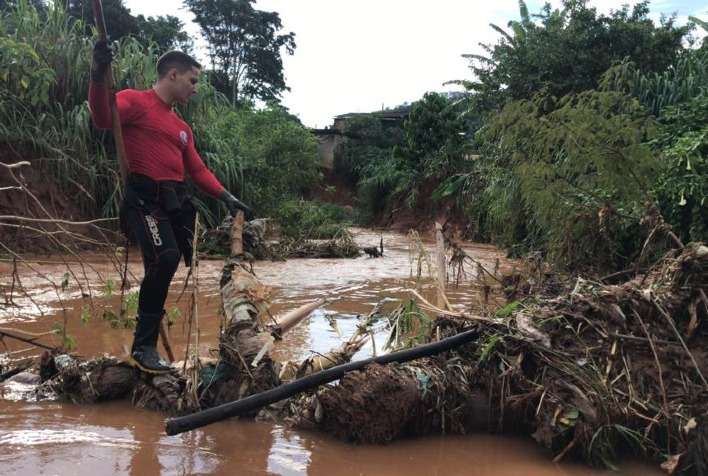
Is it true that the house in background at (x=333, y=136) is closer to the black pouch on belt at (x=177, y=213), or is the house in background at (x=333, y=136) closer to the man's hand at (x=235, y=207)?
the man's hand at (x=235, y=207)

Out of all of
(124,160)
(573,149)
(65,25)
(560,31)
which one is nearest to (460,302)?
(573,149)

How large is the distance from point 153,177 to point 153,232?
0.97 ft

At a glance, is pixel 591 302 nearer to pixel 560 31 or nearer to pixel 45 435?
pixel 45 435

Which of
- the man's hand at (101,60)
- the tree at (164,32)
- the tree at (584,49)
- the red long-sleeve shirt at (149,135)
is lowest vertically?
the red long-sleeve shirt at (149,135)

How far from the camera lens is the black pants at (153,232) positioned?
9.78ft

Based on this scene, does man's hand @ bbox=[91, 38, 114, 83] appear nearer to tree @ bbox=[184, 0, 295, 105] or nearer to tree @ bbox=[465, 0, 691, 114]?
tree @ bbox=[465, 0, 691, 114]

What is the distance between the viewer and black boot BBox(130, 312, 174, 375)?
2975 mm

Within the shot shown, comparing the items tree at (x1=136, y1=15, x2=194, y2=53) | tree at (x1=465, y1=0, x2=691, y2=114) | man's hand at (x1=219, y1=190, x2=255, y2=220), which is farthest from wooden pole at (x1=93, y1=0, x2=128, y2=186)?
tree at (x1=136, y1=15, x2=194, y2=53)

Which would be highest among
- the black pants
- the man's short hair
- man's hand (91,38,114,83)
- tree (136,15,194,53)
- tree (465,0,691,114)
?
tree (136,15,194,53)

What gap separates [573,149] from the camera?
442 centimetres

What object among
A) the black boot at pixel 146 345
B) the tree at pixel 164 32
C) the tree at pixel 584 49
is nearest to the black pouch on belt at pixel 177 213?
the black boot at pixel 146 345

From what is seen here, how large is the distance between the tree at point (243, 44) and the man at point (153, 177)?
3147 cm

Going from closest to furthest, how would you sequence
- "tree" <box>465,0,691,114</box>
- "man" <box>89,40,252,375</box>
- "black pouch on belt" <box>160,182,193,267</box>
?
"man" <box>89,40,252,375</box> → "black pouch on belt" <box>160,182,193,267</box> → "tree" <box>465,0,691,114</box>

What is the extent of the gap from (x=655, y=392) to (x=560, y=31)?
457 inches
